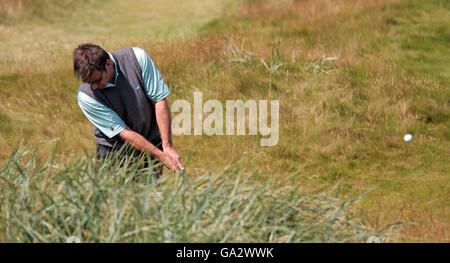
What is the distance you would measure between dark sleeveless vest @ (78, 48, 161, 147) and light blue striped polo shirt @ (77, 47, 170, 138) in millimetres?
43

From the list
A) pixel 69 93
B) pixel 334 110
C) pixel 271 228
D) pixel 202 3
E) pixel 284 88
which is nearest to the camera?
pixel 271 228

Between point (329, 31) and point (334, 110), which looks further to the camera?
point (329, 31)

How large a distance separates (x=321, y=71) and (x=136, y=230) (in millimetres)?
6048

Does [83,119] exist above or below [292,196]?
below

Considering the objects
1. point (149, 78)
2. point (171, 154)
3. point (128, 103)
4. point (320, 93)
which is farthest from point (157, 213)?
point (320, 93)

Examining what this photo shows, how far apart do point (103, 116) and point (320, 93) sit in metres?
4.29

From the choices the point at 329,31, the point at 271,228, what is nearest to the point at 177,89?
the point at 329,31

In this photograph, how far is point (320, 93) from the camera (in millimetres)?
8602

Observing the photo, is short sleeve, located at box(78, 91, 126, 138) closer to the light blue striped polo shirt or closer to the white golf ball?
the light blue striped polo shirt

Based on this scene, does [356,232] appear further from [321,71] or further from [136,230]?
[321,71]

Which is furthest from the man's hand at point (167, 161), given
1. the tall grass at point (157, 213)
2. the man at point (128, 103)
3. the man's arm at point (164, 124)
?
the tall grass at point (157, 213)

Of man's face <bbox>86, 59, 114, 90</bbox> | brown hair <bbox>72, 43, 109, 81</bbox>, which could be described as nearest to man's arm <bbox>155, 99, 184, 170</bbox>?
man's face <bbox>86, 59, 114, 90</bbox>
